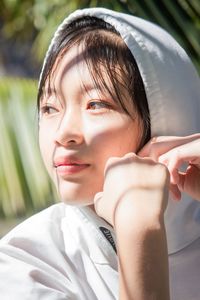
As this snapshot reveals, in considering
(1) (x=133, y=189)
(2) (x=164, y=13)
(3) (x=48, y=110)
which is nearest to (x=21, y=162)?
(2) (x=164, y=13)

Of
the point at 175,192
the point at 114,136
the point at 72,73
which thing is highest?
the point at 72,73

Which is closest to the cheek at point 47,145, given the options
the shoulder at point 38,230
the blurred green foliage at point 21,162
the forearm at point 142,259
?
the shoulder at point 38,230

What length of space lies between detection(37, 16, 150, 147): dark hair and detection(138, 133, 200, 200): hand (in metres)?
0.03

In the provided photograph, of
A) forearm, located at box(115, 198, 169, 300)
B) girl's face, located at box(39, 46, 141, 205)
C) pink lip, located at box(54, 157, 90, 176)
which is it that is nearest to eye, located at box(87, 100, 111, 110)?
girl's face, located at box(39, 46, 141, 205)

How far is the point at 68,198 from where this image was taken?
135cm

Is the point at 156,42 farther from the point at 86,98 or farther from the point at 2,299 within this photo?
the point at 2,299

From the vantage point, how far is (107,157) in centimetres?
136

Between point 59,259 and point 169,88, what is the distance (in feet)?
1.21

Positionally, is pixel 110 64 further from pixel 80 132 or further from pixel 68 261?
pixel 68 261

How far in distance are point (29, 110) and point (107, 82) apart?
1244 millimetres

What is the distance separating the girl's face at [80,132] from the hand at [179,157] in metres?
0.04

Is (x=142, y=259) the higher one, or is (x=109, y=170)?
(x=109, y=170)

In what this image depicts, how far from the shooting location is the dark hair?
141cm

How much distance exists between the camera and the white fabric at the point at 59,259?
130cm
